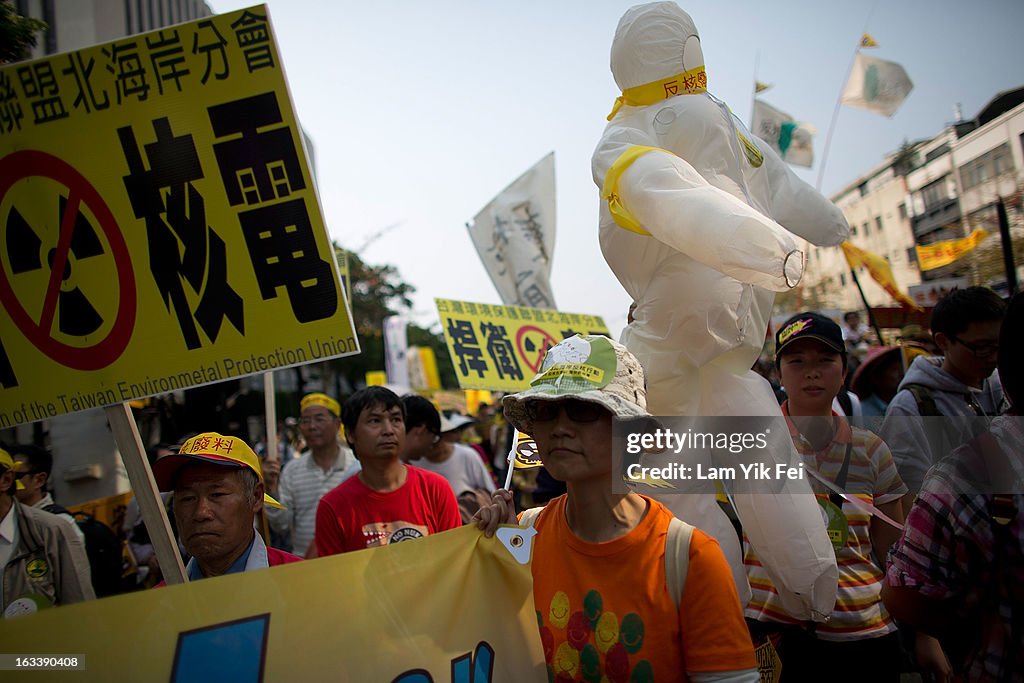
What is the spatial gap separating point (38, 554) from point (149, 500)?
1801 mm

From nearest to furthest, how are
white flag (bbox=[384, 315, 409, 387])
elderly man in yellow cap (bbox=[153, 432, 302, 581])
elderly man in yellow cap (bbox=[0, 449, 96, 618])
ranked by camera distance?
elderly man in yellow cap (bbox=[153, 432, 302, 581])
elderly man in yellow cap (bbox=[0, 449, 96, 618])
white flag (bbox=[384, 315, 409, 387])

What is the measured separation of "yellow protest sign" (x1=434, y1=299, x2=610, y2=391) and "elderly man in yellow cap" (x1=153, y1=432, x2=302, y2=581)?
11.3 ft

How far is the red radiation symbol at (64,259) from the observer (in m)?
2.06

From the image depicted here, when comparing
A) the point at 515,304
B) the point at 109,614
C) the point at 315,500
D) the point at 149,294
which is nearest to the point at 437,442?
the point at 315,500

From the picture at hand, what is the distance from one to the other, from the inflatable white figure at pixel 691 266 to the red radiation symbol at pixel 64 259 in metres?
1.68

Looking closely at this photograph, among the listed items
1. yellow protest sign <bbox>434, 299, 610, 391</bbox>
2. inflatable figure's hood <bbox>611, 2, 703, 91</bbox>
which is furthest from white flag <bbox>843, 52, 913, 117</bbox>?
inflatable figure's hood <bbox>611, 2, 703, 91</bbox>

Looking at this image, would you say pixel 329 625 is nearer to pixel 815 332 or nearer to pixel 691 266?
pixel 691 266

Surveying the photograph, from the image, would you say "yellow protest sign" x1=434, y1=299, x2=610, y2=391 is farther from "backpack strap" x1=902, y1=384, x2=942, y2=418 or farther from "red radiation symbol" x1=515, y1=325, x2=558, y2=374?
"backpack strap" x1=902, y1=384, x2=942, y2=418

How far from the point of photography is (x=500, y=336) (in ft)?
21.3

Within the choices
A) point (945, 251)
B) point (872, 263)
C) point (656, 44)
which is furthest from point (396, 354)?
point (656, 44)

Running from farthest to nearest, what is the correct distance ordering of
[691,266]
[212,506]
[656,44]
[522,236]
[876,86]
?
[876,86]
[522,236]
[656,44]
[691,266]
[212,506]

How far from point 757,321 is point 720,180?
0.59 m

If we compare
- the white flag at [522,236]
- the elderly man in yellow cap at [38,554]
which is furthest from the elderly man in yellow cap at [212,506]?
the white flag at [522,236]

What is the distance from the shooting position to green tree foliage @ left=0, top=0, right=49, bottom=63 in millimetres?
2695
